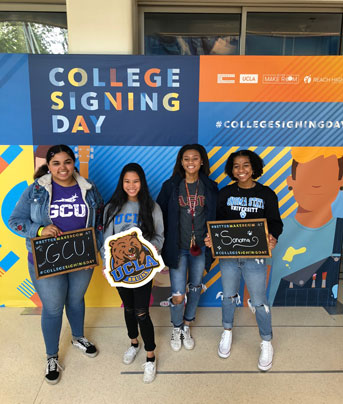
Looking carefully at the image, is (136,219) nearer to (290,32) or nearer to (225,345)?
(225,345)

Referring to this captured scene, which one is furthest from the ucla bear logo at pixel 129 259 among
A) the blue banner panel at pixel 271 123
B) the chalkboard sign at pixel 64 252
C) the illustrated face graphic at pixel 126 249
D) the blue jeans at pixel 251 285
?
the blue banner panel at pixel 271 123

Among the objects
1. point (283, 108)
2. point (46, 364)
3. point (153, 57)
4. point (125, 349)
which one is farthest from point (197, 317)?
point (153, 57)

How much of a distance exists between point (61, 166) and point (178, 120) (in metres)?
1.21

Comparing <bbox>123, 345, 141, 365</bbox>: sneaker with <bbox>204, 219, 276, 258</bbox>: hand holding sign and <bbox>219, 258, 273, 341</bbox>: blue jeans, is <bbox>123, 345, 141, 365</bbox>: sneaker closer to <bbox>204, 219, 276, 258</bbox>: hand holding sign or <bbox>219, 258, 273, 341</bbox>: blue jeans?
<bbox>219, 258, 273, 341</bbox>: blue jeans

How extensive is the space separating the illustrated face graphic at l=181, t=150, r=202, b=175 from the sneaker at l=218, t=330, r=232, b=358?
4.19 feet

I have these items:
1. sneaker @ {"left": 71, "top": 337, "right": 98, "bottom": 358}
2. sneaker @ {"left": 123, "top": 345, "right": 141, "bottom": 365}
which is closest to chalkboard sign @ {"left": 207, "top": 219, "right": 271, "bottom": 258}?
sneaker @ {"left": 123, "top": 345, "right": 141, "bottom": 365}

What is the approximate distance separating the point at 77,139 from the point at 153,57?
38.4 inches

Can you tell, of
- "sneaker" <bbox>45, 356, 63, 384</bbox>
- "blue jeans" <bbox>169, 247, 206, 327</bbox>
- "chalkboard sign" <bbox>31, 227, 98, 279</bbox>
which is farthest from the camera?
"blue jeans" <bbox>169, 247, 206, 327</bbox>

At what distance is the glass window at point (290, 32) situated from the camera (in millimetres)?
3301

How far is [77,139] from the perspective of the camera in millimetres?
2775

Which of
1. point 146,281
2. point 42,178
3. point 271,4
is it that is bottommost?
point 146,281

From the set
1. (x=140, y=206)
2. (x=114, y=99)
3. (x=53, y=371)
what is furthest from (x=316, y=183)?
(x=53, y=371)

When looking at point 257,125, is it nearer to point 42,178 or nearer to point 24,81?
point 42,178

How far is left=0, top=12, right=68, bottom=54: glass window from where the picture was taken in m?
3.31
